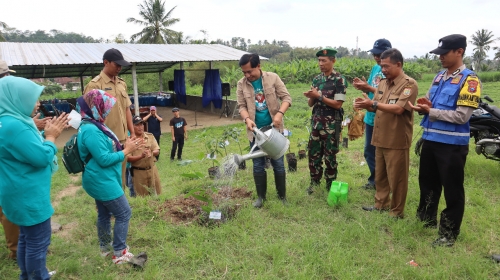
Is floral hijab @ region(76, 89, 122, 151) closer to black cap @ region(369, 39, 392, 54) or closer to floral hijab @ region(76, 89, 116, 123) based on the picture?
floral hijab @ region(76, 89, 116, 123)

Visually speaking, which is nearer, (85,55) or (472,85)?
(472,85)

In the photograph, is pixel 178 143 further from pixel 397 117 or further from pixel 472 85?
pixel 472 85

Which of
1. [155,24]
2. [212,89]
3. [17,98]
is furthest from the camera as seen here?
[155,24]

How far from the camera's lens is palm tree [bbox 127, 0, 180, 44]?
3145 cm

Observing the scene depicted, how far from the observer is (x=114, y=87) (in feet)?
12.6

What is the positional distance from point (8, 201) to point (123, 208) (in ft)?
2.53

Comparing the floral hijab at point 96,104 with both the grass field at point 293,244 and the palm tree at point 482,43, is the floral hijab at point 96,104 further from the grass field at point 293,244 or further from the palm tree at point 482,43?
the palm tree at point 482,43

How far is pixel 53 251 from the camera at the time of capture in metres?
3.10

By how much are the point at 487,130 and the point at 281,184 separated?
115 inches

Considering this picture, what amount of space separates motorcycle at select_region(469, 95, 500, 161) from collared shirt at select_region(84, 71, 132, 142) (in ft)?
14.2

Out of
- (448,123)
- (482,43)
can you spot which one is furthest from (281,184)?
(482,43)

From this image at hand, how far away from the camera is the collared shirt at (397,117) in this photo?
3137 millimetres

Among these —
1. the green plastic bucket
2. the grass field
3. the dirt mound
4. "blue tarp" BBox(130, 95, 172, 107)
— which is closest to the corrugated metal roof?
"blue tarp" BBox(130, 95, 172, 107)

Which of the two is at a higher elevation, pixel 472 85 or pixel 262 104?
pixel 472 85
